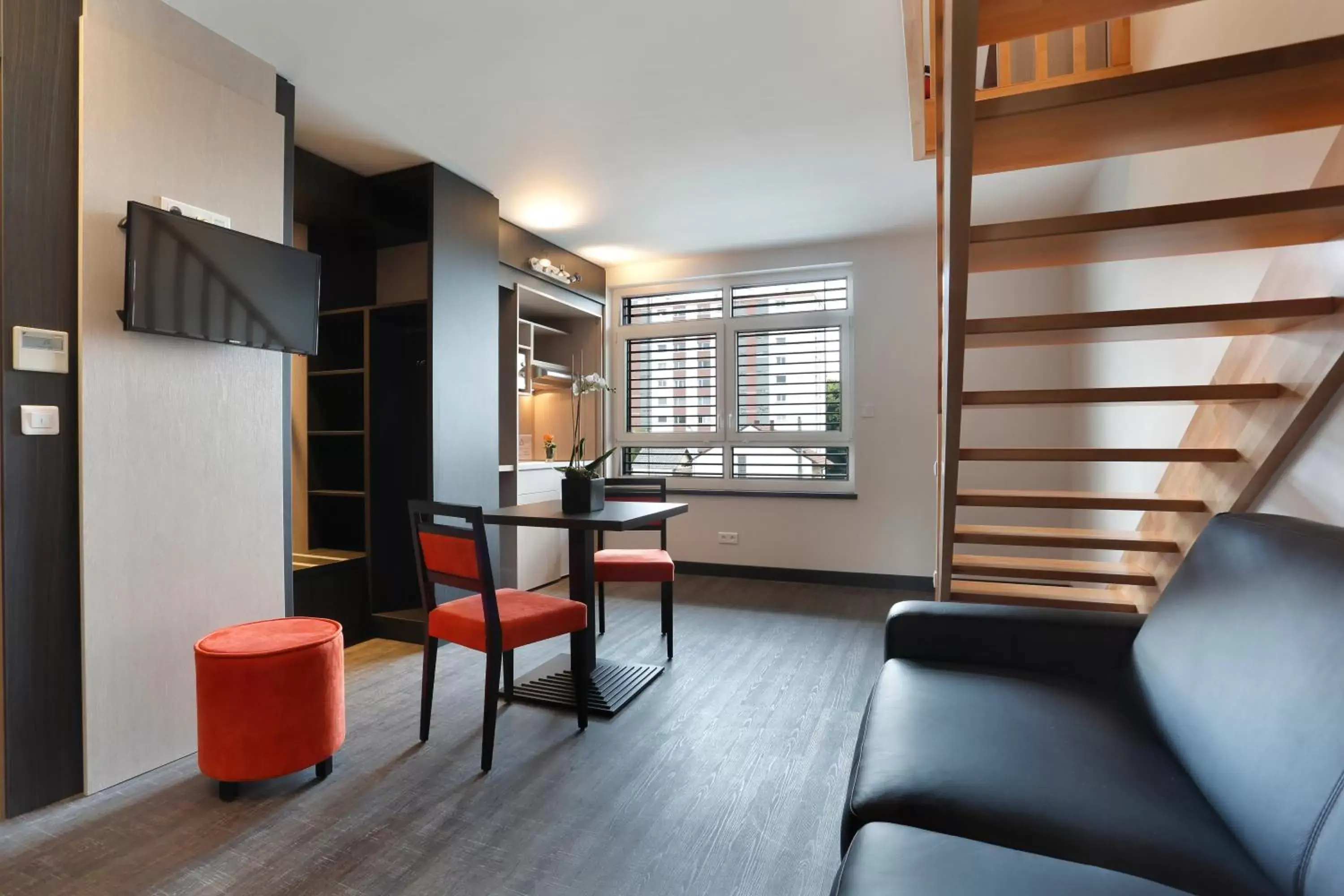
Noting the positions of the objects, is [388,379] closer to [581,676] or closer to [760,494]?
[581,676]

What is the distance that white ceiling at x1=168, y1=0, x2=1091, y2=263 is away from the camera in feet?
7.34

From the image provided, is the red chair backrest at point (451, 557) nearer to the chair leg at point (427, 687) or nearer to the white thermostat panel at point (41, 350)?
the chair leg at point (427, 687)

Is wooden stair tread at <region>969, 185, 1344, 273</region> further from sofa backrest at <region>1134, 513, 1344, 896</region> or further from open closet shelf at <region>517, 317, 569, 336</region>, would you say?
open closet shelf at <region>517, 317, 569, 336</region>

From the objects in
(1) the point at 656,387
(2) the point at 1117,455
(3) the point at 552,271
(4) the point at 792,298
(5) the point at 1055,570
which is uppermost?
(3) the point at 552,271

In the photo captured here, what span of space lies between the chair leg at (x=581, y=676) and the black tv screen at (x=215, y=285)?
1.62 m

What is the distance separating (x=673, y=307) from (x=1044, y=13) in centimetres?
434

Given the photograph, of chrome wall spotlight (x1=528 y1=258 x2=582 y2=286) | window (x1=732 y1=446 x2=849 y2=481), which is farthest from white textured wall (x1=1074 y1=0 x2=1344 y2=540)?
chrome wall spotlight (x1=528 y1=258 x2=582 y2=286)

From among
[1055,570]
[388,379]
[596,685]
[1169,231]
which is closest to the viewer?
[1169,231]

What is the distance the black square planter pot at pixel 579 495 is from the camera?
2.63m

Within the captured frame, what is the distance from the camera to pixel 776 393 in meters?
4.99

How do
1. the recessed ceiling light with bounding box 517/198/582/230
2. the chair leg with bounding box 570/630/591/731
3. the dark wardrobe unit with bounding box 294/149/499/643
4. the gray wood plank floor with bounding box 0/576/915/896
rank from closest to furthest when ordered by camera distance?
1. the gray wood plank floor with bounding box 0/576/915/896
2. the chair leg with bounding box 570/630/591/731
3. the dark wardrobe unit with bounding box 294/149/499/643
4. the recessed ceiling light with bounding box 517/198/582/230

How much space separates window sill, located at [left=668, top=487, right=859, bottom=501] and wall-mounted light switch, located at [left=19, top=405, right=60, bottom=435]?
386 centimetres

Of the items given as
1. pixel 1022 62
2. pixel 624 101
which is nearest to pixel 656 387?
pixel 624 101

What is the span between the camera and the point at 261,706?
6.06 feet
